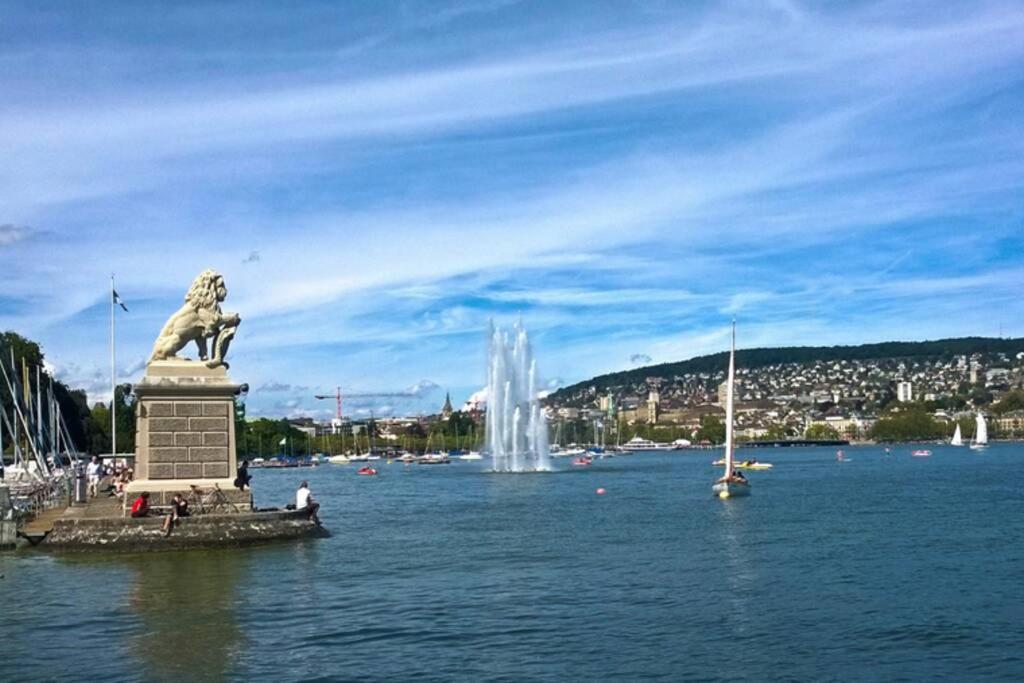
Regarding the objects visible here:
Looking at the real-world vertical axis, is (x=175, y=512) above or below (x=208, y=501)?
below

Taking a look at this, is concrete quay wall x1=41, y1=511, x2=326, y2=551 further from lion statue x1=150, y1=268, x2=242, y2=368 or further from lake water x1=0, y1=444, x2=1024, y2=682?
lion statue x1=150, y1=268, x2=242, y2=368

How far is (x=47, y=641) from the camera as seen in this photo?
18906 millimetres

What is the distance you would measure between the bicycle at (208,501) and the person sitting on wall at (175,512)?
27 centimetres

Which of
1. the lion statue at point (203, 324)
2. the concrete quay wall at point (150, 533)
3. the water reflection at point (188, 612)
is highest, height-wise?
the lion statue at point (203, 324)

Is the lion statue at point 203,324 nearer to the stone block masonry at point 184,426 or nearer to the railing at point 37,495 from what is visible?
the stone block masonry at point 184,426

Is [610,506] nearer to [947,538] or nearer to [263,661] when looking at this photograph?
[947,538]

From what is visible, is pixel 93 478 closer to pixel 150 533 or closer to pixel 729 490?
pixel 150 533

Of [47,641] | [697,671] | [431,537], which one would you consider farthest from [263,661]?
[431,537]

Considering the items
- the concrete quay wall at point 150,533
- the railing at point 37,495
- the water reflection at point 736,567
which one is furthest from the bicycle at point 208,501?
the water reflection at point 736,567

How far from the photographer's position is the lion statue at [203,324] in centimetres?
3189

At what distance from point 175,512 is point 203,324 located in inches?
203

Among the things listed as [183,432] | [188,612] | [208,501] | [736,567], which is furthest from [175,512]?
[736,567]

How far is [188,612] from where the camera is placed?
2120 centimetres

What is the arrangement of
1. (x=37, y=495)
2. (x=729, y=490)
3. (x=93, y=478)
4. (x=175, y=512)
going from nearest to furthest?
1. (x=175, y=512)
2. (x=37, y=495)
3. (x=93, y=478)
4. (x=729, y=490)
